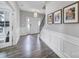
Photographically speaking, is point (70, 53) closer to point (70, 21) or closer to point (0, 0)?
point (70, 21)

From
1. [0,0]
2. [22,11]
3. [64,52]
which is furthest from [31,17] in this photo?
[64,52]

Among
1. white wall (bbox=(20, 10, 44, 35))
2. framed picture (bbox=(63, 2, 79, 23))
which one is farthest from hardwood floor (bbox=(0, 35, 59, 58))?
white wall (bbox=(20, 10, 44, 35))

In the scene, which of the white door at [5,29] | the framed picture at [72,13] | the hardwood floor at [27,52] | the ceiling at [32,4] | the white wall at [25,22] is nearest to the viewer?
the framed picture at [72,13]

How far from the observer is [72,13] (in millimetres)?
3307

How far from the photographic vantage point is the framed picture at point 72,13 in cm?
304

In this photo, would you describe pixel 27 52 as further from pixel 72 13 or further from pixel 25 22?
pixel 25 22

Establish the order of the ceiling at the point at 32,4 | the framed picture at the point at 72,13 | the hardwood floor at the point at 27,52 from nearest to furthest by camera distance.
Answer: the framed picture at the point at 72,13 → the hardwood floor at the point at 27,52 → the ceiling at the point at 32,4

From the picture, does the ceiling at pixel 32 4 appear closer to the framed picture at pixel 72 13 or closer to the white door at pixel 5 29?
the white door at pixel 5 29

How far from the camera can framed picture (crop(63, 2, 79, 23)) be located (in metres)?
3.04

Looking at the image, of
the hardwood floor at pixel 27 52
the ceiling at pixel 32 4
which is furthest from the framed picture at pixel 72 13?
the ceiling at pixel 32 4

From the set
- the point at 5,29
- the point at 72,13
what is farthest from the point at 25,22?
the point at 72,13

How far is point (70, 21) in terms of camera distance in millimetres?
3410

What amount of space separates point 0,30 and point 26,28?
7150mm

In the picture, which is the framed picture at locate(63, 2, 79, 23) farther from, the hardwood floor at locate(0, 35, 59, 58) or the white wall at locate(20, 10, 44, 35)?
the white wall at locate(20, 10, 44, 35)
